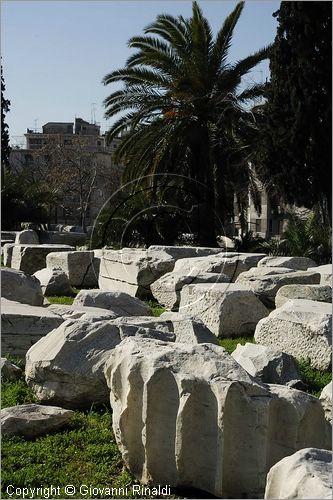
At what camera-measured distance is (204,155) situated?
723 inches

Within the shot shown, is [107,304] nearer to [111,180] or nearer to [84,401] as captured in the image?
[84,401]

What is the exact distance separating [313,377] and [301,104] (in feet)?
38.4

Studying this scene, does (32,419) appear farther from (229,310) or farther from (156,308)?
(156,308)

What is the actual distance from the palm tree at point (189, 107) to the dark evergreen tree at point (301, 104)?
1.11m

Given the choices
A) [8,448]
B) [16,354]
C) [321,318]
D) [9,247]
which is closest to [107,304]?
[16,354]

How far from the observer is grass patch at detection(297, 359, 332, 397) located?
5850 millimetres

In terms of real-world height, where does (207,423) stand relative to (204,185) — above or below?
below

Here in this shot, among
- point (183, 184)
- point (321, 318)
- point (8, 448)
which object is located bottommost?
point (8, 448)

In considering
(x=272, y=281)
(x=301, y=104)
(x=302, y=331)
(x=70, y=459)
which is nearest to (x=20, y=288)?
(x=272, y=281)

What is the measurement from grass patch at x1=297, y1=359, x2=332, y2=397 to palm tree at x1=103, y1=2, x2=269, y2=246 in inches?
460

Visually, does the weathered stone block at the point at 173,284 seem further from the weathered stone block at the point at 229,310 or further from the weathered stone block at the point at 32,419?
the weathered stone block at the point at 32,419

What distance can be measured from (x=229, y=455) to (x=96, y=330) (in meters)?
1.82

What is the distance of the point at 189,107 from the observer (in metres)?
18.7

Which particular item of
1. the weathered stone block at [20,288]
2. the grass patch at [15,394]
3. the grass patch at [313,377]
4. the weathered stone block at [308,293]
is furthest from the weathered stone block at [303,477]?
the weathered stone block at [20,288]
